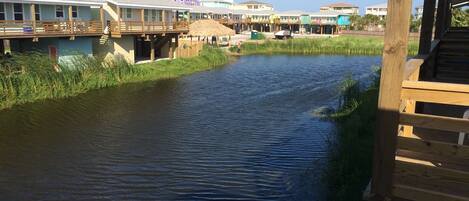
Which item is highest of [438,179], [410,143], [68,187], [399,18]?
[399,18]

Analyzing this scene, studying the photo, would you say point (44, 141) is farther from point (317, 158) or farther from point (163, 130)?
point (317, 158)

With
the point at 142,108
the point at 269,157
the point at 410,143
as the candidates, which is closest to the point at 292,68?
the point at 142,108

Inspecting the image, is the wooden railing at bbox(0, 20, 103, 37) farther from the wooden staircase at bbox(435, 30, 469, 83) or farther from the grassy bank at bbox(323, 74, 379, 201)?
the wooden staircase at bbox(435, 30, 469, 83)

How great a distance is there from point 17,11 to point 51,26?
84.3 inches

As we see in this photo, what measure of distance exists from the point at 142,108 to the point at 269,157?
385 inches

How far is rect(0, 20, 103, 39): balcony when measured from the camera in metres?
24.7

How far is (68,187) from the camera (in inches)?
482

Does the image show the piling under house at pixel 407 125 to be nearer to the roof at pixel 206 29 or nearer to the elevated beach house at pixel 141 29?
the elevated beach house at pixel 141 29

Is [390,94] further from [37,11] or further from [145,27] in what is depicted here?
[145,27]

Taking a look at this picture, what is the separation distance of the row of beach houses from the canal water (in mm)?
5138

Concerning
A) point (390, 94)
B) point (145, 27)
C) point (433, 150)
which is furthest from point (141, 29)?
point (433, 150)

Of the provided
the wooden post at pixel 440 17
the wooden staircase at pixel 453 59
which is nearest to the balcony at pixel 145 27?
the wooden post at pixel 440 17

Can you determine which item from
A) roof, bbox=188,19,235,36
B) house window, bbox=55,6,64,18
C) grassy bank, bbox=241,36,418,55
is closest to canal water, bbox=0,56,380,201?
house window, bbox=55,6,64,18

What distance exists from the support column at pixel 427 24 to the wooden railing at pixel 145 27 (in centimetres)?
2566
